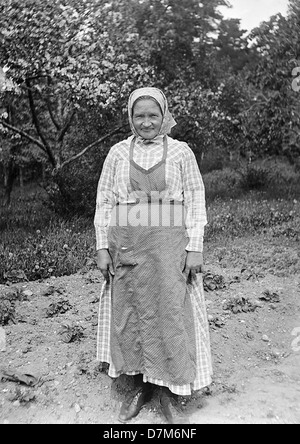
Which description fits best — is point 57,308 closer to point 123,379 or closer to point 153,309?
point 123,379

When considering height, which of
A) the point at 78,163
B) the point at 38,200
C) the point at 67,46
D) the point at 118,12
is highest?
the point at 118,12

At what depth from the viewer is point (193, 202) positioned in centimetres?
297

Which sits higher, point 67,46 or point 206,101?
point 67,46

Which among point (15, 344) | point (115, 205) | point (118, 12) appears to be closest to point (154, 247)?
point (115, 205)

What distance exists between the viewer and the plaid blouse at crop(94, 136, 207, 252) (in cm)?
291

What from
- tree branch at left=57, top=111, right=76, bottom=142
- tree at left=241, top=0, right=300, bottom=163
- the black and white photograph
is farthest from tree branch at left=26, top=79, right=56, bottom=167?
tree at left=241, top=0, right=300, bottom=163

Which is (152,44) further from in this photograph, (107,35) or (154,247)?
(154,247)

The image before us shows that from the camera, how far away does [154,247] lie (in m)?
2.84

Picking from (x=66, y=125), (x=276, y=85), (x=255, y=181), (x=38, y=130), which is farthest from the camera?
(x=255, y=181)

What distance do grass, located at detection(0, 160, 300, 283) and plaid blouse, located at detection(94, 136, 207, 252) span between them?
271 centimetres

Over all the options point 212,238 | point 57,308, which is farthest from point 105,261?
point 212,238

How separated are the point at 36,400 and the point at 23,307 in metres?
1.49

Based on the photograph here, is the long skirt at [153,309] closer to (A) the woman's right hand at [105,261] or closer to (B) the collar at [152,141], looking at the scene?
(A) the woman's right hand at [105,261]

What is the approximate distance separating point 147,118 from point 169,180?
369mm
